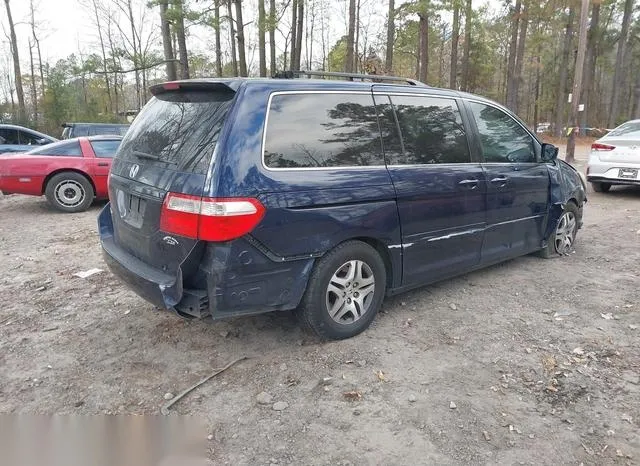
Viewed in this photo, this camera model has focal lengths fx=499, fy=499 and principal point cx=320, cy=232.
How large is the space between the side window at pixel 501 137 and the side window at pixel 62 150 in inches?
283

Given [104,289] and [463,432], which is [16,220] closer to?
[104,289]

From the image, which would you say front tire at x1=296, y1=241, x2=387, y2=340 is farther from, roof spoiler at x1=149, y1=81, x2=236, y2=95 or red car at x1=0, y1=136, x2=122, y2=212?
red car at x1=0, y1=136, x2=122, y2=212

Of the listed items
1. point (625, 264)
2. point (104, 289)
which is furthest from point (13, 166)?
point (625, 264)

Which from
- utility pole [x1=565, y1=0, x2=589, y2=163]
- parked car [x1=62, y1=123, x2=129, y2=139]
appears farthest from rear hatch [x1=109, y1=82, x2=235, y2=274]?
utility pole [x1=565, y1=0, x2=589, y2=163]

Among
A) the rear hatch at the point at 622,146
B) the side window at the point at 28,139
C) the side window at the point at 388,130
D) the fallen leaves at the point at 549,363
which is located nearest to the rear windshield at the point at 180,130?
the side window at the point at 388,130

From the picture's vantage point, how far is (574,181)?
5789mm

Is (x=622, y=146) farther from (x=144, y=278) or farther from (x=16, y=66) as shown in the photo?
(x=16, y=66)

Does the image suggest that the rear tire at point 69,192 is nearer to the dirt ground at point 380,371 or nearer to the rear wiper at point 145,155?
the dirt ground at point 380,371

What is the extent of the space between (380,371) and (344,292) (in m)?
0.61

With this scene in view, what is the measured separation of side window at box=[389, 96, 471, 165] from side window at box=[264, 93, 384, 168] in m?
0.28

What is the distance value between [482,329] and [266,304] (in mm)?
1806

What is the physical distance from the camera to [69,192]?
29.0ft

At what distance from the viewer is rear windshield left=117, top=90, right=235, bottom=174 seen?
3090 millimetres

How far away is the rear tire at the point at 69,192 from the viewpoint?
8.70m
